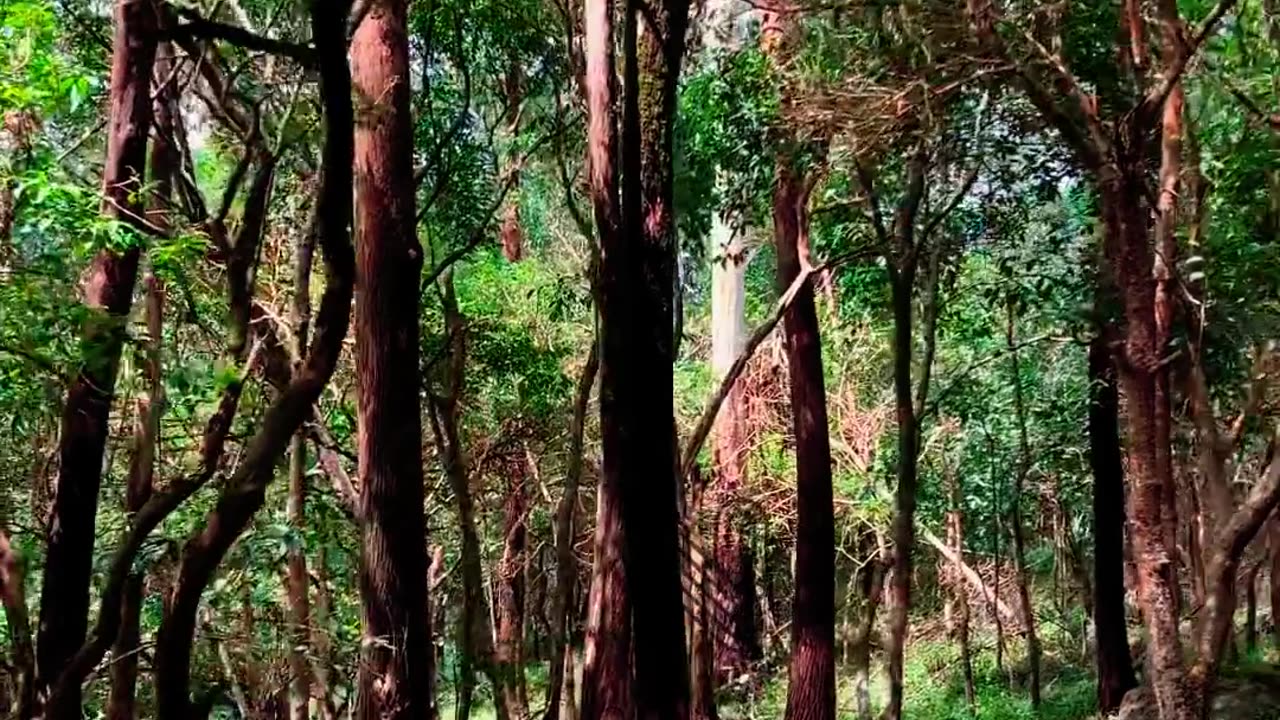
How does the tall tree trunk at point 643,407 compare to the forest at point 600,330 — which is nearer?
the forest at point 600,330

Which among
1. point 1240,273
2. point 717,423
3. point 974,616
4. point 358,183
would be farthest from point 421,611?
point 974,616

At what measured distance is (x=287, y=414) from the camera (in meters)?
3.96

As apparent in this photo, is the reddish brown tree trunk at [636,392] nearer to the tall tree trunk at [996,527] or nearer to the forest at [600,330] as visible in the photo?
the forest at [600,330]

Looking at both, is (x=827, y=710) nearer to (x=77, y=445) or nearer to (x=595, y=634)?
(x=595, y=634)

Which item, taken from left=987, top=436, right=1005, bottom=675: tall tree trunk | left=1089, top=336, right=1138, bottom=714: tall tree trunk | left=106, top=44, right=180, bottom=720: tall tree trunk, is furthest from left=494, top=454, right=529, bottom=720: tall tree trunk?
left=987, top=436, right=1005, bottom=675: tall tree trunk

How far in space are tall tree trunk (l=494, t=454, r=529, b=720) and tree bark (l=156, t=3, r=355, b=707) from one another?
7.52 m

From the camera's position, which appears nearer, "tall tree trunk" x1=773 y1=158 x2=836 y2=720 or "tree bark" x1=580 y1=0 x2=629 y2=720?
"tree bark" x1=580 y1=0 x2=629 y2=720

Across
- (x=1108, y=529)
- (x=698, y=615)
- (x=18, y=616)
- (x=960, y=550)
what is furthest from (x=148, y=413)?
(x=960, y=550)

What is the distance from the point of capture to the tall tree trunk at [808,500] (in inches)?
387

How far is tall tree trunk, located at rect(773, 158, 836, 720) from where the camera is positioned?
32.2ft

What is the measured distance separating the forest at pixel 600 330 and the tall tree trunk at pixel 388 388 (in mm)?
25

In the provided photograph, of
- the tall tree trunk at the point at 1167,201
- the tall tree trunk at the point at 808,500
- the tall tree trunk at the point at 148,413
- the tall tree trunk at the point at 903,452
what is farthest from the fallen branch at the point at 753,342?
the tall tree trunk at the point at 148,413

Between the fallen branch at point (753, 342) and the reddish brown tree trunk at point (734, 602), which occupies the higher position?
the fallen branch at point (753, 342)

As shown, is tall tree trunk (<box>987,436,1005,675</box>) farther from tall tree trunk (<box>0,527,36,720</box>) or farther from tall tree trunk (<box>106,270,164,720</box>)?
tall tree trunk (<box>0,527,36,720</box>)
